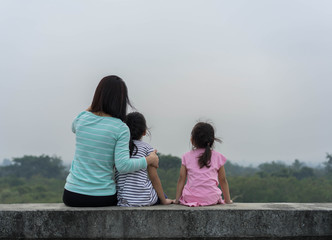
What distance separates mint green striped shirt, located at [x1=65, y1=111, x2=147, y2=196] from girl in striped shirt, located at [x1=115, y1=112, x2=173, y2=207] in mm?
160

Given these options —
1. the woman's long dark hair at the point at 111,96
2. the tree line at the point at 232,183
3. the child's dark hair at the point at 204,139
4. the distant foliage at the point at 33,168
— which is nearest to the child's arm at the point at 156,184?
the child's dark hair at the point at 204,139

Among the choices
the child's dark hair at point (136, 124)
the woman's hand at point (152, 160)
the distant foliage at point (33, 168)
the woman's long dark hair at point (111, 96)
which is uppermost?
the woman's long dark hair at point (111, 96)

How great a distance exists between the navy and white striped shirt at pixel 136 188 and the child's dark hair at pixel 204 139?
1.64ft

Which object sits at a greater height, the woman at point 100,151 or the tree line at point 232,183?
the woman at point 100,151

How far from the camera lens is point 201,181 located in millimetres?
3227

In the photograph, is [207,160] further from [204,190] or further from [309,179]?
[309,179]

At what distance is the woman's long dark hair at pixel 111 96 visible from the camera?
286cm

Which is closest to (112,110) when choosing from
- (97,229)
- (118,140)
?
(118,140)

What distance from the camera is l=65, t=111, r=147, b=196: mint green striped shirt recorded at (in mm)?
2824

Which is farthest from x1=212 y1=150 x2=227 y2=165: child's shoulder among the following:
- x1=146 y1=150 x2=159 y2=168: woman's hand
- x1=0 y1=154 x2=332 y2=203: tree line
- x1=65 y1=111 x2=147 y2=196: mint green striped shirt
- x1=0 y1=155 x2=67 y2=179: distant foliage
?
x1=0 y1=155 x2=67 y2=179: distant foliage

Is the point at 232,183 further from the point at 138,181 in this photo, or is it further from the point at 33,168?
the point at 138,181

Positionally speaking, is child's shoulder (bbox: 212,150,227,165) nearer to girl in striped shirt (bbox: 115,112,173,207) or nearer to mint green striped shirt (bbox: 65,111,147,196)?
girl in striped shirt (bbox: 115,112,173,207)

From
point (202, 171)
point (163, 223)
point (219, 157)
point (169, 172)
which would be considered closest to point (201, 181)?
point (202, 171)

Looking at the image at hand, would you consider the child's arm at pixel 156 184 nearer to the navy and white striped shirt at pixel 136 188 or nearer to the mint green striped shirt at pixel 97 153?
the navy and white striped shirt at pixel 136 188
